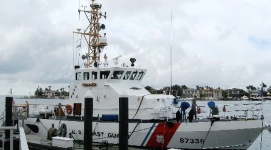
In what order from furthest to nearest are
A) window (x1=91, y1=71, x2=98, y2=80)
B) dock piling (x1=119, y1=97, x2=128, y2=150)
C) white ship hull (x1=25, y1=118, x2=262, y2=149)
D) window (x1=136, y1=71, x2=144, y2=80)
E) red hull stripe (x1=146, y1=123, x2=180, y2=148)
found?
window (x1=136, y1=71, x2=144, y2=80)
window (x1=91, y1=71, x2=98, y2=80)
red hull stripe (x1=146, y1=123, x2=180, y2=148)
white ship hull (x1=25, y1=118, x2=262, y2=149)
dock piling (x1=119, y1=97, x2=128, y2=150)

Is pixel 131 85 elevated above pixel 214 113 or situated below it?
above

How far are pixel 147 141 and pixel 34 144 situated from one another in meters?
5.18

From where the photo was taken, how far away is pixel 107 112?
66.9 ft

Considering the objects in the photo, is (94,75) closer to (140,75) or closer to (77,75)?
(77,75)

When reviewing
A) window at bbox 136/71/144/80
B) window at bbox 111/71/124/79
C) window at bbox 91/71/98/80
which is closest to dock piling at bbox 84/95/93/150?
window at bbox 111/71/124/79

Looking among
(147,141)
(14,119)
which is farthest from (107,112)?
(14,119)

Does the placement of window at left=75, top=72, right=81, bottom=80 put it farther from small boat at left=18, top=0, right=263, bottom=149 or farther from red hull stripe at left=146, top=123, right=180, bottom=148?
red hull stripe at left=146, top=123, right=180, bottom=148

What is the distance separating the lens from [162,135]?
18297mm

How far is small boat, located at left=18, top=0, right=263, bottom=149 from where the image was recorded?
17.9 m

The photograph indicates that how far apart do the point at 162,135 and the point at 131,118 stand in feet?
6.84

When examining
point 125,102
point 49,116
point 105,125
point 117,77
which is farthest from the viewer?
point 49,116

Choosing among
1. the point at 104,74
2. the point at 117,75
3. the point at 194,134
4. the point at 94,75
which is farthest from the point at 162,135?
the point at 94,75

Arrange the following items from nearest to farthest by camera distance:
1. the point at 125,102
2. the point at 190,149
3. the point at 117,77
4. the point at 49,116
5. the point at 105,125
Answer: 1. the point at 125,102
2. the point at 190,149
3. the point at 105,125
4. the point at 117,77
5. the point at 49,116

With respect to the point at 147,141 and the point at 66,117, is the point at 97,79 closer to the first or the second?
the point at 66,117
